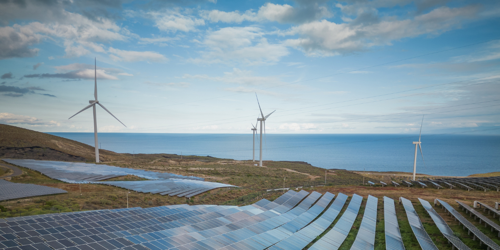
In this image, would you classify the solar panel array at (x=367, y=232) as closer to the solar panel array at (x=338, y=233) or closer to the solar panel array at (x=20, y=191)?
the solar panel array at (x=338, y=233)

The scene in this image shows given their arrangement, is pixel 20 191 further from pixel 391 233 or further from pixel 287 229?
pixel 391 233

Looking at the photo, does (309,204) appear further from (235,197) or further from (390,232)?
(235,197)

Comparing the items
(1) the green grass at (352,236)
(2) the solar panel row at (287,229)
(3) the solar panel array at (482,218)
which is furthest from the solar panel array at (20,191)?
(3) the solar panel array at (482,218)

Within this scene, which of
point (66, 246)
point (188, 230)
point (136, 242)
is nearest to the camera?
point (66, 246)

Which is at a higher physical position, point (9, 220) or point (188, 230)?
point (9, 220)

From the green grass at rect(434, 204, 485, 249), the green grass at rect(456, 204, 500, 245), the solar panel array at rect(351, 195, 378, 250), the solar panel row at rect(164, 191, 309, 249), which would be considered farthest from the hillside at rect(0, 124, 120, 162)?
the green grass at rect(456, 204, 500, 245)

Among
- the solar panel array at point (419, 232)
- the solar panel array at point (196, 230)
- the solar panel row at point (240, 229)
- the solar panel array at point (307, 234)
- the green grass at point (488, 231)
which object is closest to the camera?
the solar panel array at point (196, 230)

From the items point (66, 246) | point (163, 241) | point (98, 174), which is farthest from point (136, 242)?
point (98, 174)
